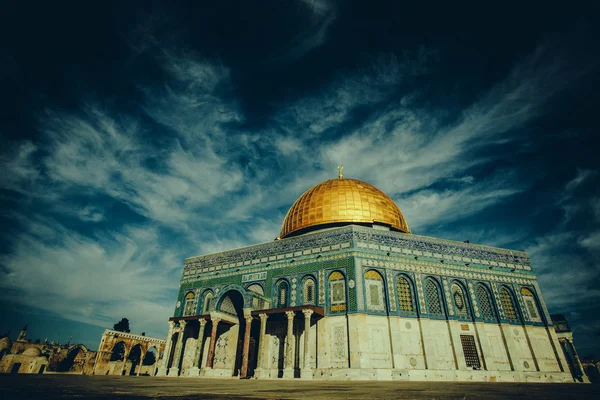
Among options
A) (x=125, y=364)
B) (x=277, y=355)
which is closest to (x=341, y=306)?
(x=277, y=355)

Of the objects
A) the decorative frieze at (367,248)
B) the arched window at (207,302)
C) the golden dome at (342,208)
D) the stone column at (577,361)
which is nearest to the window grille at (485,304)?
the decorative frieze at (367,248)

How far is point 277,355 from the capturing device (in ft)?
59.3

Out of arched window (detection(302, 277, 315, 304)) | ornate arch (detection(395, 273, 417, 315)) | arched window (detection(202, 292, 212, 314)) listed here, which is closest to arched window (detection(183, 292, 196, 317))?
arched window (detection(202, 292, 212, 314))

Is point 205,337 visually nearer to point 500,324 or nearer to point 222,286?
point 222,286

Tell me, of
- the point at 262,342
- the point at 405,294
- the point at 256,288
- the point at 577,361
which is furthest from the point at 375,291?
the point at 577,361

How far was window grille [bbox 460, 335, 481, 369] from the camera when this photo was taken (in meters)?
17.4

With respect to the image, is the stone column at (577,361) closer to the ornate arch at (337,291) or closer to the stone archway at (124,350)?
the ornate arch at (337,291)

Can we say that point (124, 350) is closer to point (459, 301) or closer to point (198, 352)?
point (198, 352)

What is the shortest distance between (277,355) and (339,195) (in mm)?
11475

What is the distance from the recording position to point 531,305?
2042 centimetres

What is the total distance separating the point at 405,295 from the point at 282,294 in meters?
7.76

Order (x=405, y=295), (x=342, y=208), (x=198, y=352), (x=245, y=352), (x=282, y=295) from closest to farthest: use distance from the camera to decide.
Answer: (x=245, y=352)
(x=405, y=295)
(x=198, y=352)
(x=282, y=295)
(x=342, y=208)

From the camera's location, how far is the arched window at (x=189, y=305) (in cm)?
2261

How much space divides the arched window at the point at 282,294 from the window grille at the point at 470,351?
10.8 m
